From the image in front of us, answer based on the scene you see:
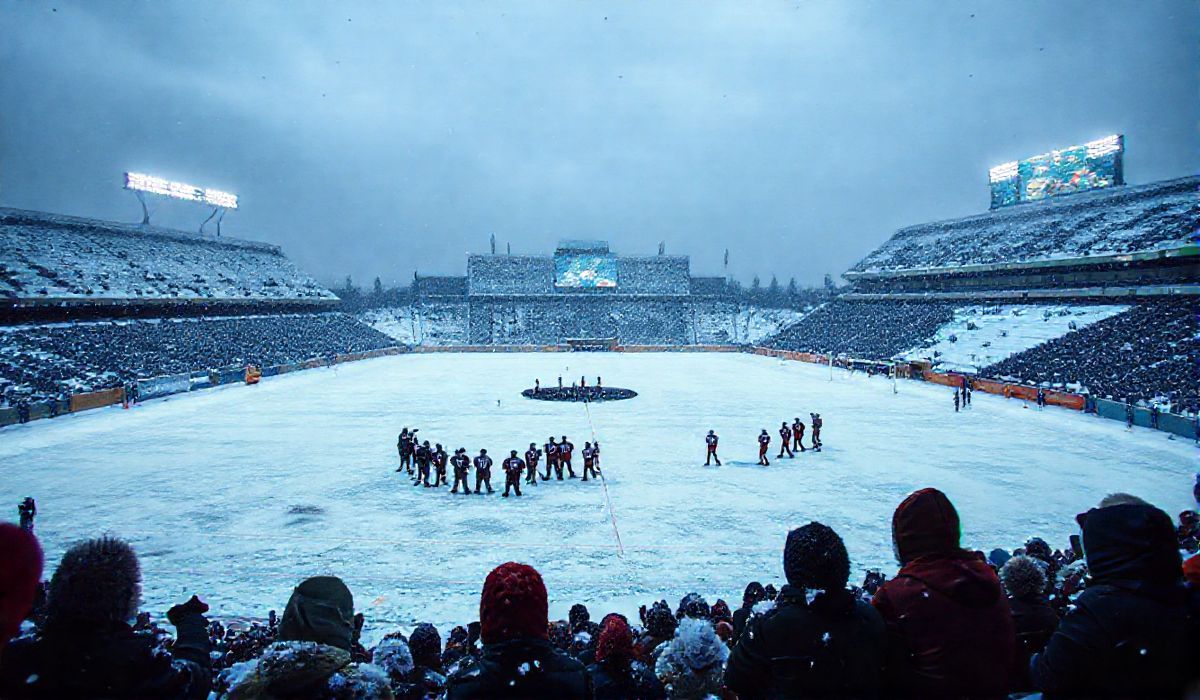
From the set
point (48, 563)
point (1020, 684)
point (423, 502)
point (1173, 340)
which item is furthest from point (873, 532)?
point (1173, 340)

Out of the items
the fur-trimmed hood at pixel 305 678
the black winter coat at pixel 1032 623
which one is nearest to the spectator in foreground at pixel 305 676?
the fur-trimmed hood at pixel 305 678

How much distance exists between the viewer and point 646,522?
41.7 feet

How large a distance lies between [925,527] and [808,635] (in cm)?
76

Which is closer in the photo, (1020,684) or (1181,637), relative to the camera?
(1181,637)

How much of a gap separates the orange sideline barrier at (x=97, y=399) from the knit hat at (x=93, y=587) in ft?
115

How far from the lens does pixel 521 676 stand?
2.34m

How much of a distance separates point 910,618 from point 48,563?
1424 centimetres

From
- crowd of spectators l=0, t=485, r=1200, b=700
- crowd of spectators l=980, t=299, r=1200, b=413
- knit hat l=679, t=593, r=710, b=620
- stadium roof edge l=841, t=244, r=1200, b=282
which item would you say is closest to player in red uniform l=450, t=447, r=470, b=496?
knit hat l=679, t=593, r=710, b=620

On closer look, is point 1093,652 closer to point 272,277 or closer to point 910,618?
point 910,618

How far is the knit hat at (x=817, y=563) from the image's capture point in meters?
2.47

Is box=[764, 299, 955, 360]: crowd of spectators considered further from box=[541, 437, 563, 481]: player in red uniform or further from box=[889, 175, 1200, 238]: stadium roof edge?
box=[541, 437, 563, 481]: player in red uniform

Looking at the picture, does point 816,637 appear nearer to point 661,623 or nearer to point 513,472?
point 661,623

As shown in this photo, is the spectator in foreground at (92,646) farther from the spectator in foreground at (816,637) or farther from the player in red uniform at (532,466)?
the player in red uniform at (532,466)

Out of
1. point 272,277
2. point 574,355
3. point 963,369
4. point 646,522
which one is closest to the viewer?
point 646,522
